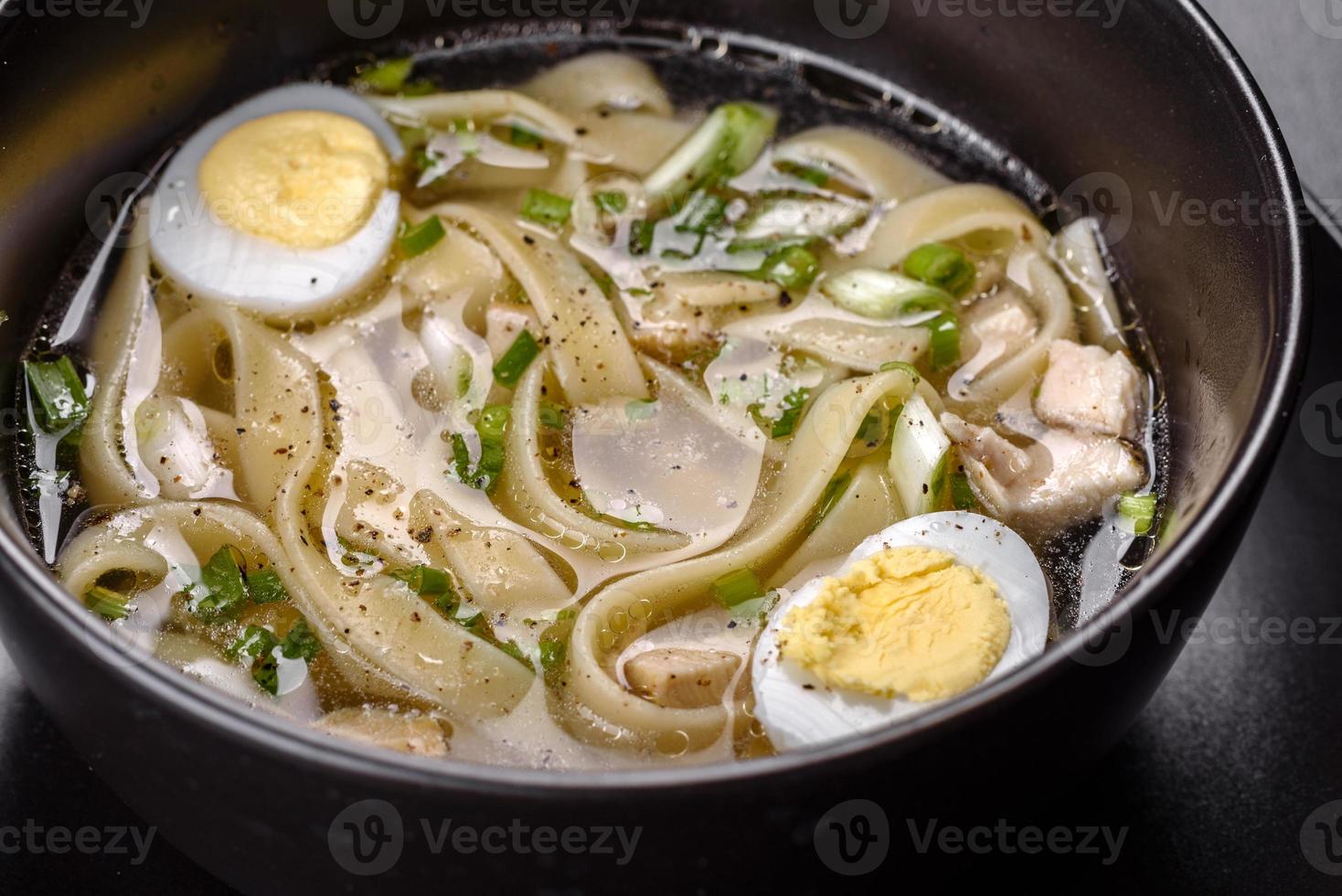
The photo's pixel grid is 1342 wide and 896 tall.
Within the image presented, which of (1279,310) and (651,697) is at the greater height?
→ (1279,310)

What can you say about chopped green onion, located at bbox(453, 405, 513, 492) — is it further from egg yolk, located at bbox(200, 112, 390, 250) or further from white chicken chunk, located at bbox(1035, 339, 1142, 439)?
white chicken chunk, located at bbox(1035, 339, 1142, 439)

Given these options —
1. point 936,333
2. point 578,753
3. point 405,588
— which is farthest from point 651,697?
point 936,333

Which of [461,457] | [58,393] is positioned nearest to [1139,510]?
[461,457]

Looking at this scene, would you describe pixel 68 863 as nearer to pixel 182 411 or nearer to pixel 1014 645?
pixel 182 411

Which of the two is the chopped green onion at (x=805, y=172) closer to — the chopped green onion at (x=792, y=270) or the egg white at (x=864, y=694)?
the chopped green onion at (x=792, y=270)

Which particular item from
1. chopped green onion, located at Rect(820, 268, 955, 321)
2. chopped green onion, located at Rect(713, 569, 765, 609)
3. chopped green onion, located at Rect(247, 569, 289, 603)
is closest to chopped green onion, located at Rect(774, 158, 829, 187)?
chopped green onion, located at Rect(820, 268, 955, 321)

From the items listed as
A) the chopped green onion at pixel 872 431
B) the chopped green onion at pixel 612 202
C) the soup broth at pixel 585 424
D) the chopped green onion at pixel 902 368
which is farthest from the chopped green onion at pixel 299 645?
the chopped green onion at pixel 612 202
